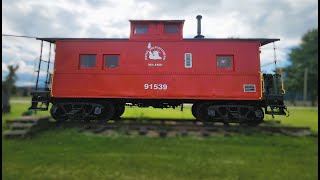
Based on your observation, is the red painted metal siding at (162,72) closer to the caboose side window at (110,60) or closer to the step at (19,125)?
the caboose side window at (110,60)

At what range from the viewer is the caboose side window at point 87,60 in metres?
9.94

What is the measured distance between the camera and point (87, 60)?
10.0 m

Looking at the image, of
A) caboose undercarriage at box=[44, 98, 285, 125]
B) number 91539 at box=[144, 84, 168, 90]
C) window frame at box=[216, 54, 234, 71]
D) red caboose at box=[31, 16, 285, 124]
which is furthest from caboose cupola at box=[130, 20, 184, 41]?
caboose undercarriage at box=[44, 98, 285, 125]

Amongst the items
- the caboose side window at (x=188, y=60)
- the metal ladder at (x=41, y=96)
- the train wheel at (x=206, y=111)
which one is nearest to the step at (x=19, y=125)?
the metal ladder at (x=41, y=96)

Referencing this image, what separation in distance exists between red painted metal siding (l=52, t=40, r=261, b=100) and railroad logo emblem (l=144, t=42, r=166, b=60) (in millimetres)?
52

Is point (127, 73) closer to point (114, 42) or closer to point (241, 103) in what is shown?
point (114, 42)

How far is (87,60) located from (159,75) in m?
2.75

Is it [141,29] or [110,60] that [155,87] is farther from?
[141,29]

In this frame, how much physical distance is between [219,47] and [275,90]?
2.37m

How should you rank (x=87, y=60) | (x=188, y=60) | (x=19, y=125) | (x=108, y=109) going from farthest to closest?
1. (x=19, y=125)
2. (x=87, y=60)
3. (x=188, y=60)
4. (x=108, y=109)

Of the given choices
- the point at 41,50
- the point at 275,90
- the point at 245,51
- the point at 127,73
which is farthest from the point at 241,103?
the point at 41,50

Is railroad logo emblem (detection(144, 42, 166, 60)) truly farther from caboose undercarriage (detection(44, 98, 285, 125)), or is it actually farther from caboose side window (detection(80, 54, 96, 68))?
caboose side window (detection(80, 54, 96, 68))

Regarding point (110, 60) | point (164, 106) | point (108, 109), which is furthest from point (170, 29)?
point (108, 109)

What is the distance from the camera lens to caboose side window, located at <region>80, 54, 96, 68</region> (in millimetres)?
9938
